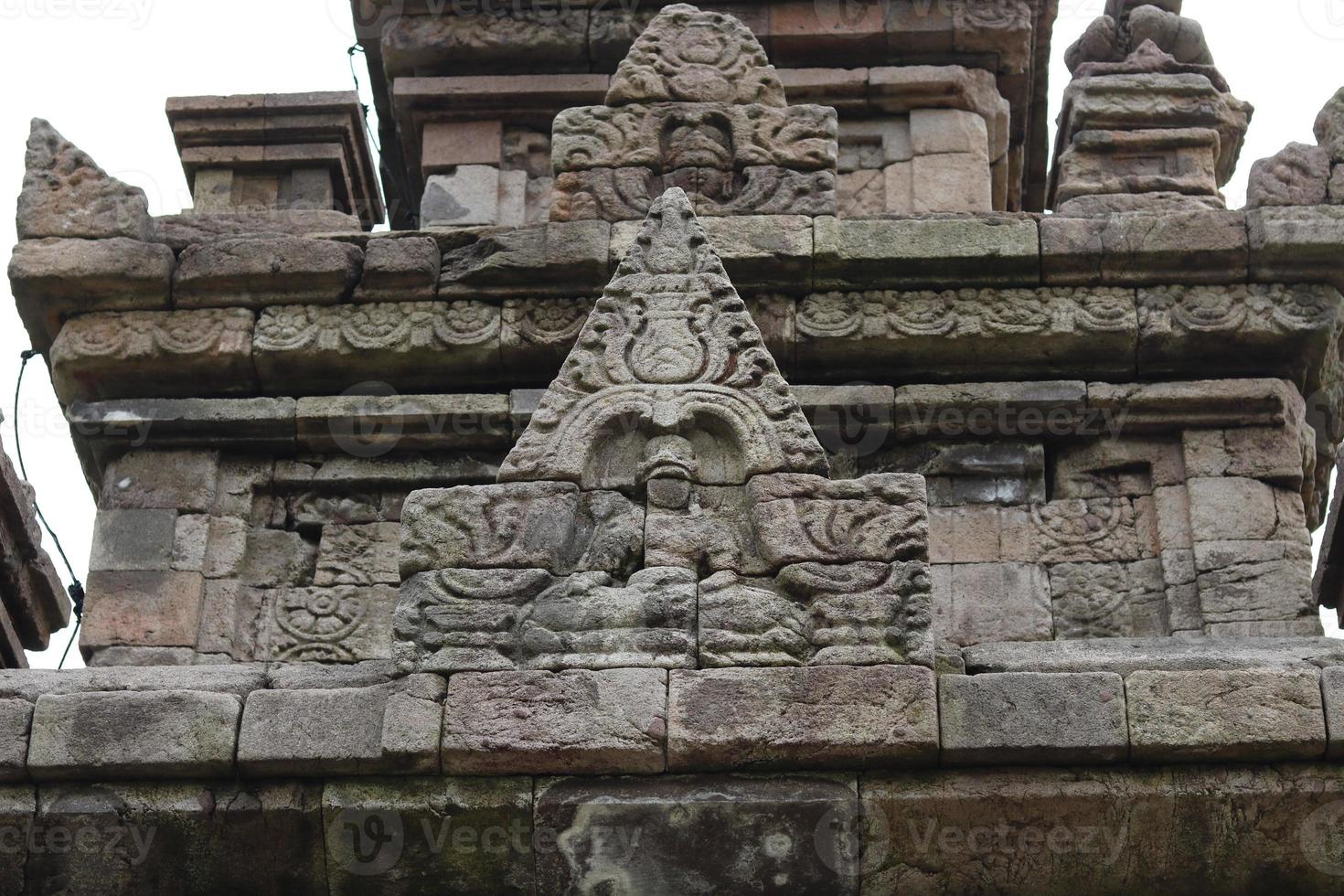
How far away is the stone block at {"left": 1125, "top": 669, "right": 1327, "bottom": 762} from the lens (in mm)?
6520

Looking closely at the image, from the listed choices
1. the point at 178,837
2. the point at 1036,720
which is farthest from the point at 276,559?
the point at 1036,720

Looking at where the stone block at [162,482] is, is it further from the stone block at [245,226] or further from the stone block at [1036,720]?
the stone block at [1036,720]

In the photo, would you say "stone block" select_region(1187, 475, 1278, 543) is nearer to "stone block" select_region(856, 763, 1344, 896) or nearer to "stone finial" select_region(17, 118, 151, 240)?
"stone block" select_region(856, 763, 1344, 896)

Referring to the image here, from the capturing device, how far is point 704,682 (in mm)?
6625

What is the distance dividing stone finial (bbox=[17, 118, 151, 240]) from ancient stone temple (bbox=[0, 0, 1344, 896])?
2cm

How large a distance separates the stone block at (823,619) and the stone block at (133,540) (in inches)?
115

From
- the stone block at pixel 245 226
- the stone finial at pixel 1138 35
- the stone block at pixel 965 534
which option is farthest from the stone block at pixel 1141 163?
the stone block at pixel 245 226

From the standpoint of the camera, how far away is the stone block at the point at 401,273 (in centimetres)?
942

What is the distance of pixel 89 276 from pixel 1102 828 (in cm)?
492

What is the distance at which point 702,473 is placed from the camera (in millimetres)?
7254

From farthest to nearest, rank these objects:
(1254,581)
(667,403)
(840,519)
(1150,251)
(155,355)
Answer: (155,355), (1150,251), (1254,581), (667,403), (840,519)

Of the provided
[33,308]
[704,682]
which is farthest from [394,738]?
[33,308]

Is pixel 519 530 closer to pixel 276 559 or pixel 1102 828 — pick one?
pixel 1102 828

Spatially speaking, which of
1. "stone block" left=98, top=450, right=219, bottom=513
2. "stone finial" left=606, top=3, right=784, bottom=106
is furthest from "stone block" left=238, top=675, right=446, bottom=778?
"stone finial" left=606, top=3, right=784, bottom=106
